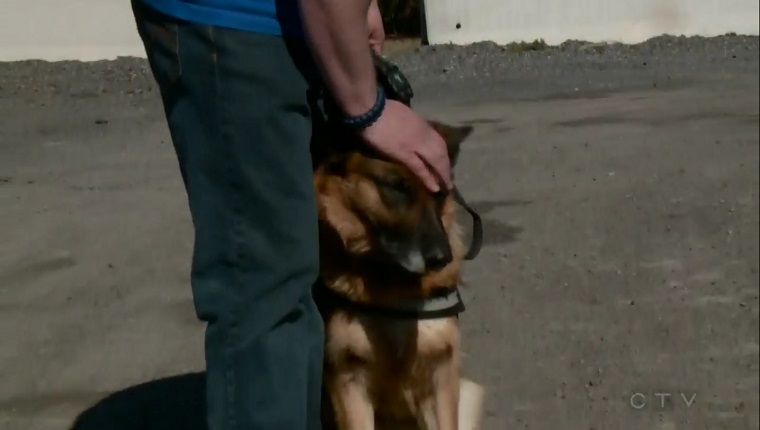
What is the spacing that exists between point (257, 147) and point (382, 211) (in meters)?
Result: 0.76

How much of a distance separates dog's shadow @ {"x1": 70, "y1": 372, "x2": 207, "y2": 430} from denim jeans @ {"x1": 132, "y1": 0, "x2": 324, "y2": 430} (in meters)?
1.34

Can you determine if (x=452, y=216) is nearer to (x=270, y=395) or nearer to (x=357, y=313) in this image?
(x=357, y=313)

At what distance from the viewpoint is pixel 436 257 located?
298 centimetres

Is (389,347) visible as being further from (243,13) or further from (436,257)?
(243,13)

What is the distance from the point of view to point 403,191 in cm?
294

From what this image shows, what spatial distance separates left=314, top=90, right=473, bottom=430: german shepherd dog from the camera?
9.79ft

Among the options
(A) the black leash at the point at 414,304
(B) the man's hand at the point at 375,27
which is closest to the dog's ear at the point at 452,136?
(A) the black leash at the point at 414,304

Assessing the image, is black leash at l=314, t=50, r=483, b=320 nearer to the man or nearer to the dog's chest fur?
the dog's chest fur

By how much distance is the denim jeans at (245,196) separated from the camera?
7.57 ft

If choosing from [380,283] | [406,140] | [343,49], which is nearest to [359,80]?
[343,49]

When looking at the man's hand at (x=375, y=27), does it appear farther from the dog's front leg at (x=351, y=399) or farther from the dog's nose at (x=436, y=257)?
the dog's front leg at (x=351, y=399)

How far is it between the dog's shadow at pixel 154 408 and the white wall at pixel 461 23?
7.60m

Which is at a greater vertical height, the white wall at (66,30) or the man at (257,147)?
the man at (257,147)

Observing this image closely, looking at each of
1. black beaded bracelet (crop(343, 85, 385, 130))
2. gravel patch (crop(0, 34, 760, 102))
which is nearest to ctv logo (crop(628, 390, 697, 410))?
black beaded bracelet (crop(343, 85, 385, 130))
